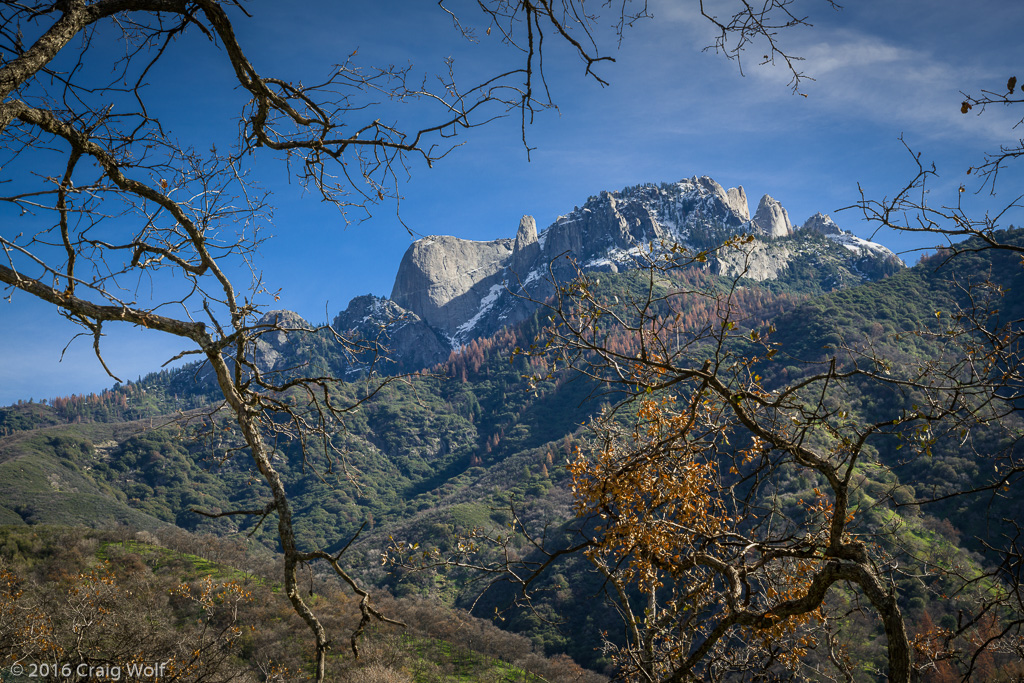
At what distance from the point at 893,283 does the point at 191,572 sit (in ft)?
329

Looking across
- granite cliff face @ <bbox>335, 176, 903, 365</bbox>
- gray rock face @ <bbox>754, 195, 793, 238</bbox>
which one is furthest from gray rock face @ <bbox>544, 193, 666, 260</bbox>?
gray rock face @ <bbox>754, 195, 793, 238</bbox>

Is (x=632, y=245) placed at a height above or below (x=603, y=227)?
below

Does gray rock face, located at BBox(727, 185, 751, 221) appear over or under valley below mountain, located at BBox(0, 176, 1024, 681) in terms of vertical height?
over

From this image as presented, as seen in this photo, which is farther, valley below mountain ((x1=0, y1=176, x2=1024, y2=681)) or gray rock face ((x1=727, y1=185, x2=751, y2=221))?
gray rock face ((x1=727, y1=185, x2=751, y2=221))

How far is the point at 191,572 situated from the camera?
39312mm

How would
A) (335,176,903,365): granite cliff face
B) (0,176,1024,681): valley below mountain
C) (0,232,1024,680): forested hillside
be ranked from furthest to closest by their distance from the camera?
1. (335,176,903,365): granite cliff face
2. (0,232,1024,680): forested hillside
3. (0,176,1024,681): valley below mountain

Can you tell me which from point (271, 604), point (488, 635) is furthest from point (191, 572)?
point (488, 635)

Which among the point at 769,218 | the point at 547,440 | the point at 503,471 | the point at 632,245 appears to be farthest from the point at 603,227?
the point at 503,471

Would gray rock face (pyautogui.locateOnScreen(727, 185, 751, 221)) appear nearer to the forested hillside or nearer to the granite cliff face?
the granite cliff face

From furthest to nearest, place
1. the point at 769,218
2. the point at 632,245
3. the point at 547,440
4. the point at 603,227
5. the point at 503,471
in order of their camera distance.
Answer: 1. the point at 769,218
2. the point at 603,227
3. the point at 632,245
4. the point at 547,440
5. the point at 503,471

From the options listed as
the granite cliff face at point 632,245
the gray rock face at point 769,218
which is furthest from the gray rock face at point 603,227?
the gray rock face at point 769,218

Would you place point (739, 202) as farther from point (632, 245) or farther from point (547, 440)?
point (547, 440)

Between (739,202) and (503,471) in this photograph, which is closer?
→ (503,471)

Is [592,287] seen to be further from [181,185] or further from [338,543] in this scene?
[338,543]
